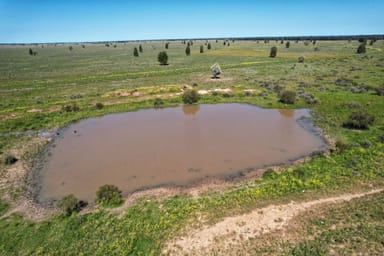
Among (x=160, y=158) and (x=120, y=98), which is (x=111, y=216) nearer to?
(x=160, y=158)

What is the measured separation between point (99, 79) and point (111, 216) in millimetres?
37428

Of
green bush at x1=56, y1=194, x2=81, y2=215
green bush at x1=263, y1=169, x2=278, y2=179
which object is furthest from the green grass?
green bush at x1=56, y1=194, x2=81, y2=215

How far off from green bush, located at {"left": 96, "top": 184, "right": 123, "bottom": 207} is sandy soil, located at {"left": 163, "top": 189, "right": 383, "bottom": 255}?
3.69 m

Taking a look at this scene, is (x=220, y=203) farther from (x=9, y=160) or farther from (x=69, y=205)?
(x=9, y=160)

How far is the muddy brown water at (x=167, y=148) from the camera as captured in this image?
13180mm

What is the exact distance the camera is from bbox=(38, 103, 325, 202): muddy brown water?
43.2 feet

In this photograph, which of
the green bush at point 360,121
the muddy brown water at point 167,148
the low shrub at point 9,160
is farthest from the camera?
the green bush at point 360,121

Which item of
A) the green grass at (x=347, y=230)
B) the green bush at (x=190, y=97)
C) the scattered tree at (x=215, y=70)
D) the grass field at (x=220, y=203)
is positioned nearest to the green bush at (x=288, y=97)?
the grass field at (x=220, y=203)

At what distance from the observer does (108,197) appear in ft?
35.8

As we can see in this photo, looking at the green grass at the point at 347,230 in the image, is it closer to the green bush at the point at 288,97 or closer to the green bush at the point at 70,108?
the green bush at the point at 288,97

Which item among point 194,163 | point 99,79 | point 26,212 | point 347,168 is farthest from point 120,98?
point 347,168

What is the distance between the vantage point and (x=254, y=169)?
13.6m

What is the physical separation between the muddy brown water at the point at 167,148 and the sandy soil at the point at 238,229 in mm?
3656

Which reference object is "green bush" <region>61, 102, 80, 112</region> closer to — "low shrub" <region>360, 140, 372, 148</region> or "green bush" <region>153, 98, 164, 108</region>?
"green bush" <region>153, 98, 164, 108</region>
